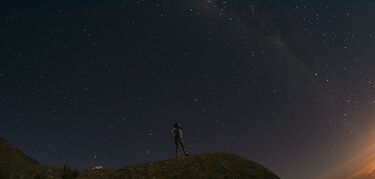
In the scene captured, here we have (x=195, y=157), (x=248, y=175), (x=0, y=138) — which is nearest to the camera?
(x=248, y=175)

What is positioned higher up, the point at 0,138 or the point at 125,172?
the point at 0,138

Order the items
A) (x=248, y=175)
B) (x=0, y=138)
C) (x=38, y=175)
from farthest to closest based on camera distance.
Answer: (x=0, y=138)
(x=38, y=175)
(x=248, y=175)

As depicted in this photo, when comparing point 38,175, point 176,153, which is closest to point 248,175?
point 176,153

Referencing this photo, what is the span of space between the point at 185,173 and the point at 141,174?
2835 mm

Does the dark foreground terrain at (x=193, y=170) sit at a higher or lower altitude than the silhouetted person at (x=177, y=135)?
lower

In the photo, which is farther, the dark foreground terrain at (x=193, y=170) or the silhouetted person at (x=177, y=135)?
the silhouetted person at (x=177, y=135)

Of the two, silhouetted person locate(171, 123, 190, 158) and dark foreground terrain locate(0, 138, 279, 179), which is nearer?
dark foreground terrain locate(0, 138, 279, 179)

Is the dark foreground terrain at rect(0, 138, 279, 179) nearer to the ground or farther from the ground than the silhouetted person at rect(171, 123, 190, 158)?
nearer to the ground

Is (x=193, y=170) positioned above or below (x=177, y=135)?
below

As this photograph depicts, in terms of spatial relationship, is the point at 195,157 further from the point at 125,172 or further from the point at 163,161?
the point at 125,172

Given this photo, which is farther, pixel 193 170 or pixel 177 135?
pixel 177 135

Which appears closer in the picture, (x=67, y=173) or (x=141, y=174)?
(x=141, y=174)

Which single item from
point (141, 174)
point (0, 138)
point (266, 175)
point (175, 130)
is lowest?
point (266, 175)

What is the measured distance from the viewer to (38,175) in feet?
64.3
